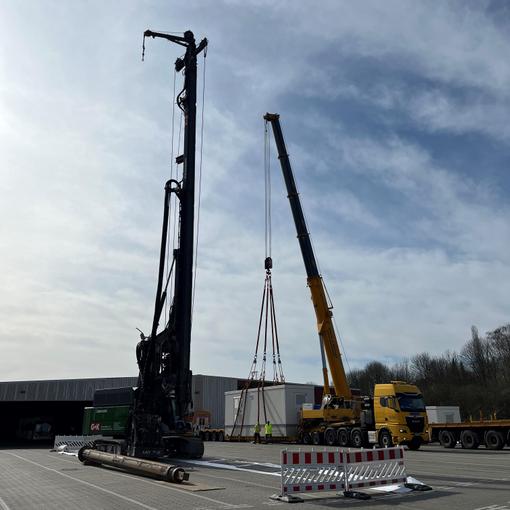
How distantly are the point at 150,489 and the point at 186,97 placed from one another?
20602mm

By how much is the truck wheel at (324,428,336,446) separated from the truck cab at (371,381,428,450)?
4.05 meters

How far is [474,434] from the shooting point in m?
28.5

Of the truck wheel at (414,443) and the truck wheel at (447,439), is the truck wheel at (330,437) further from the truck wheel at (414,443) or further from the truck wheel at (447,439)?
the truck wheel at (447,439)

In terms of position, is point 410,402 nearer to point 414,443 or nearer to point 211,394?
point 414,443

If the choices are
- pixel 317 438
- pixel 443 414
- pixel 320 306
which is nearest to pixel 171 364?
pixel 320 306

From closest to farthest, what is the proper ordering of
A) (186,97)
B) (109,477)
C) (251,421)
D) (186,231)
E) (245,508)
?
(245,508)
(109,477)
(186,231)
(186,97)
(251,421)

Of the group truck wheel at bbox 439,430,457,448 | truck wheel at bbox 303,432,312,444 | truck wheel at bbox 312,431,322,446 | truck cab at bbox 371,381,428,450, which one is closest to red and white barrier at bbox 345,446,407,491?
truck cab at bbox 371,381,428,450

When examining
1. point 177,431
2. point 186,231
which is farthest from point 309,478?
point 186,231

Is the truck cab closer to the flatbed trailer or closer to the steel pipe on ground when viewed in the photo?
the flatbed trailer

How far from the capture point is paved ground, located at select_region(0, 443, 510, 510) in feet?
33.9

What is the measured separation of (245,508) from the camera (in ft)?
32.5

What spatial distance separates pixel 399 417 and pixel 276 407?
12.2 meters

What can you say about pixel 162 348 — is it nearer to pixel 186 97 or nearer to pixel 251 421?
pixel 186 97

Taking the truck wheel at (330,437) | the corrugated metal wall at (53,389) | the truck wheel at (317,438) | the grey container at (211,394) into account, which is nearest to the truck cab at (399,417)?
the truck wheel at (330,437)
